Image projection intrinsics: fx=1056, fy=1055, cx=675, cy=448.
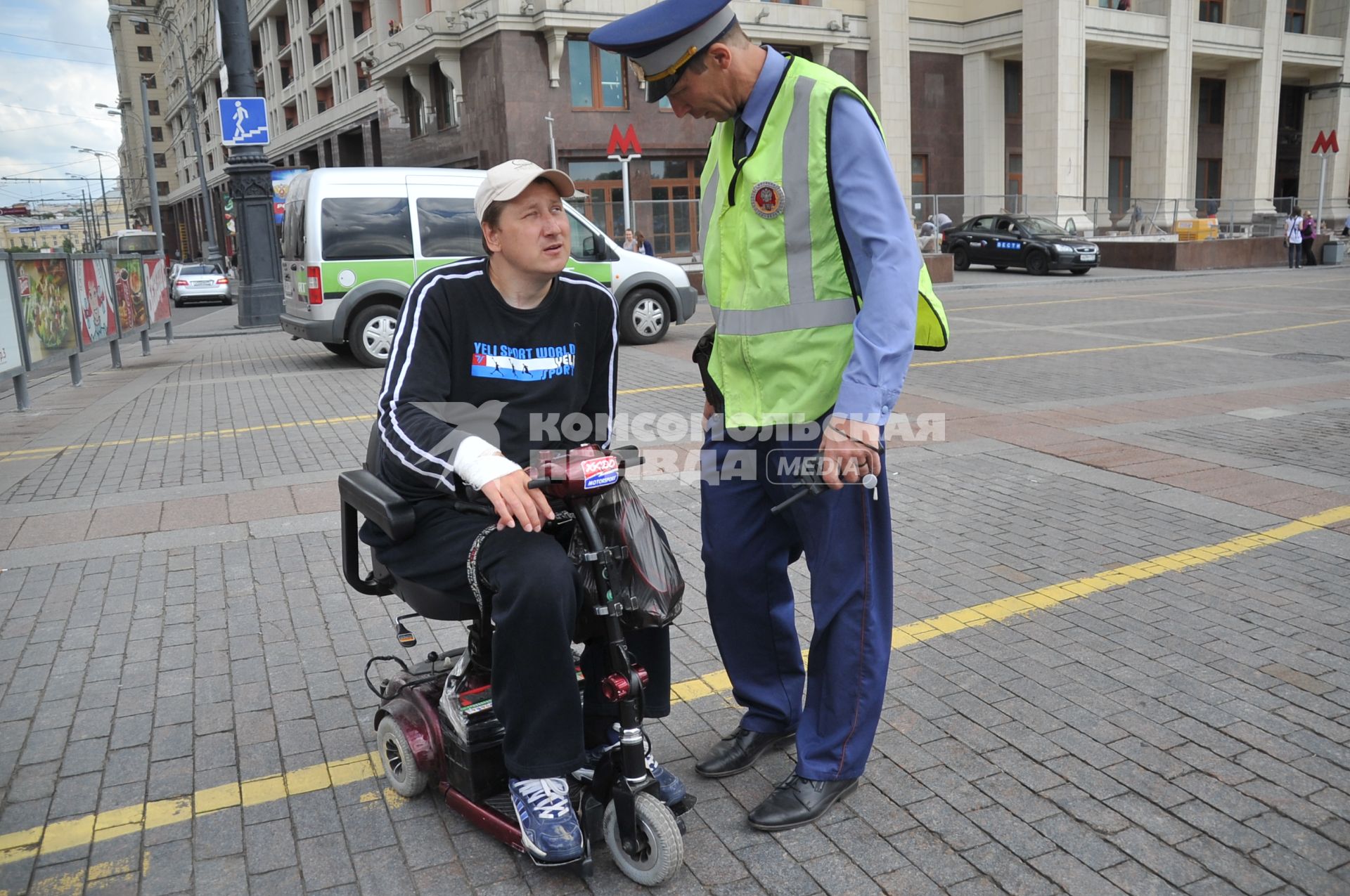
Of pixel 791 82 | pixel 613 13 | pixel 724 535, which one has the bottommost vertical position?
pixel 724 535

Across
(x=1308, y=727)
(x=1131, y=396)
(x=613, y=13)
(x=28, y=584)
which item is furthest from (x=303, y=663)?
(x=613, y=13)

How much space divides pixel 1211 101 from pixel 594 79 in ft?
94.4

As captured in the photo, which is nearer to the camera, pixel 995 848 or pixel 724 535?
pixel 995 848

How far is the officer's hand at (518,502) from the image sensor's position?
7.82 feet

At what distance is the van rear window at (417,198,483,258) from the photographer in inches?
491

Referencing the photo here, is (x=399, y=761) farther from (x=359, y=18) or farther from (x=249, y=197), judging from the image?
(x=359, y=18)

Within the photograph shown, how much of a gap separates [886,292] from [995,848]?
140 centimetres

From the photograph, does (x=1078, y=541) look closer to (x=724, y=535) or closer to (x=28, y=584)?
(x=724, y=535)

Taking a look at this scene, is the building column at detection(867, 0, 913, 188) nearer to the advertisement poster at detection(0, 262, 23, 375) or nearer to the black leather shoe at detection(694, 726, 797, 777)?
the advertisement poster at detection(0, 262, 23, 375)

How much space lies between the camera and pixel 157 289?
16.7 metres

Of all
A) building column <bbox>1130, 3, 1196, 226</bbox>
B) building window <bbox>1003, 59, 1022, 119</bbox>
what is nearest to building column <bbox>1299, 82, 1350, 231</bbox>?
building column <bbox>1130, 3, 1196, 226</bbox>

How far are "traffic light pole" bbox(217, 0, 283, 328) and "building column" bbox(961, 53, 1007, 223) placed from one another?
26.4 m

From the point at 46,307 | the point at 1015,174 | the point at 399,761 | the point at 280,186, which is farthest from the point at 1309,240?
the point at 399,761

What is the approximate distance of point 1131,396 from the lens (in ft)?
29.3
